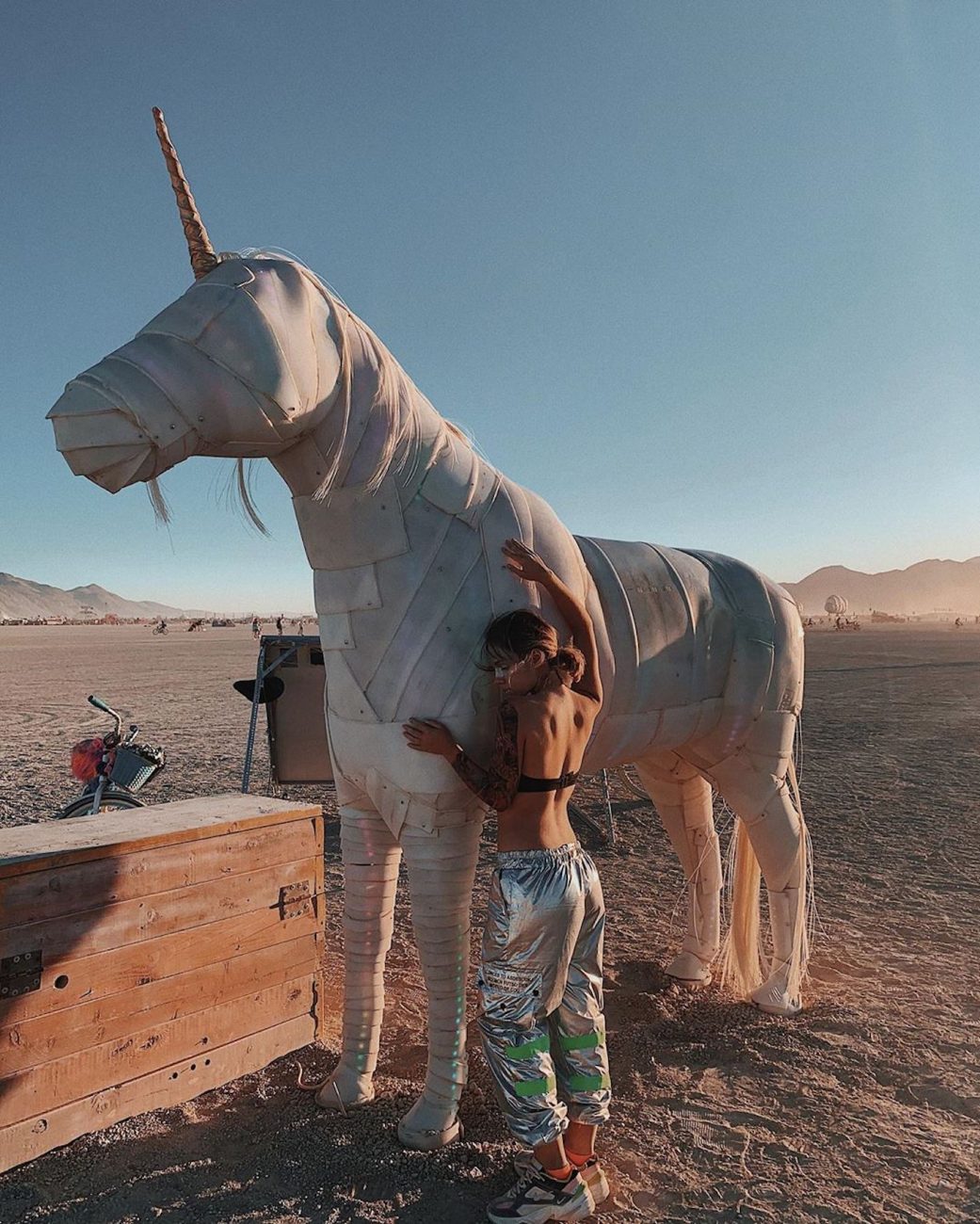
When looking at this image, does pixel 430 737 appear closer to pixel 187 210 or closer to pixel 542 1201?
pixel 542 1201

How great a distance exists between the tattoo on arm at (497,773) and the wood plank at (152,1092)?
70.5 inches

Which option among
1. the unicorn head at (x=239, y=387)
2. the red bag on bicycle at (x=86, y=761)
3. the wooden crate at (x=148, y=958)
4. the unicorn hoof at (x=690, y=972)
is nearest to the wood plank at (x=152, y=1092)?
the wooden crate at (x=148, y=958)

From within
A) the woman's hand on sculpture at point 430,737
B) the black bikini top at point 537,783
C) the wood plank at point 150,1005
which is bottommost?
the wood plank at point 150,1005

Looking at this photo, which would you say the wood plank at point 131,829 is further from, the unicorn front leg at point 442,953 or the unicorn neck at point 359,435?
the unicorn neck at point 359,435

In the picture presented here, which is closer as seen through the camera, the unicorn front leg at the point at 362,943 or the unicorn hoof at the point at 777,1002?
the unicorn front leg at the point at 362,943

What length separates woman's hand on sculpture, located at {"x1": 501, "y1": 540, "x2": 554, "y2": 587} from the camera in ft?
A: 9.00

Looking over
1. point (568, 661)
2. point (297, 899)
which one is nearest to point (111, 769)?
point (297, 899)

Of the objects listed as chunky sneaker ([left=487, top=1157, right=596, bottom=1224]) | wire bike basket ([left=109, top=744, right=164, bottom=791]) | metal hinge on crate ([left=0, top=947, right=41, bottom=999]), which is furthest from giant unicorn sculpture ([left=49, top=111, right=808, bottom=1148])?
wire bike basket ([left=109, top=744, right=164, bottom=791])

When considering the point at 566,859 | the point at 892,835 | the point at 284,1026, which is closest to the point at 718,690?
the point at 566,859

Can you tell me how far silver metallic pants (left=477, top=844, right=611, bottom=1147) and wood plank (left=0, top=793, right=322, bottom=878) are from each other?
132 centimetres

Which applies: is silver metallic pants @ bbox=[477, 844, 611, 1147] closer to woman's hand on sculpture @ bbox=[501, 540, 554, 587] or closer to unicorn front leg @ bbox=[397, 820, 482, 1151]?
unicorn front leg @ bbox=[397, 820, 482, 1151]

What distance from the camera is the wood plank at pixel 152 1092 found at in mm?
2686

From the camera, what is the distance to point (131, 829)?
315 centimetres

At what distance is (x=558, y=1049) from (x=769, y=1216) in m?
0.81
